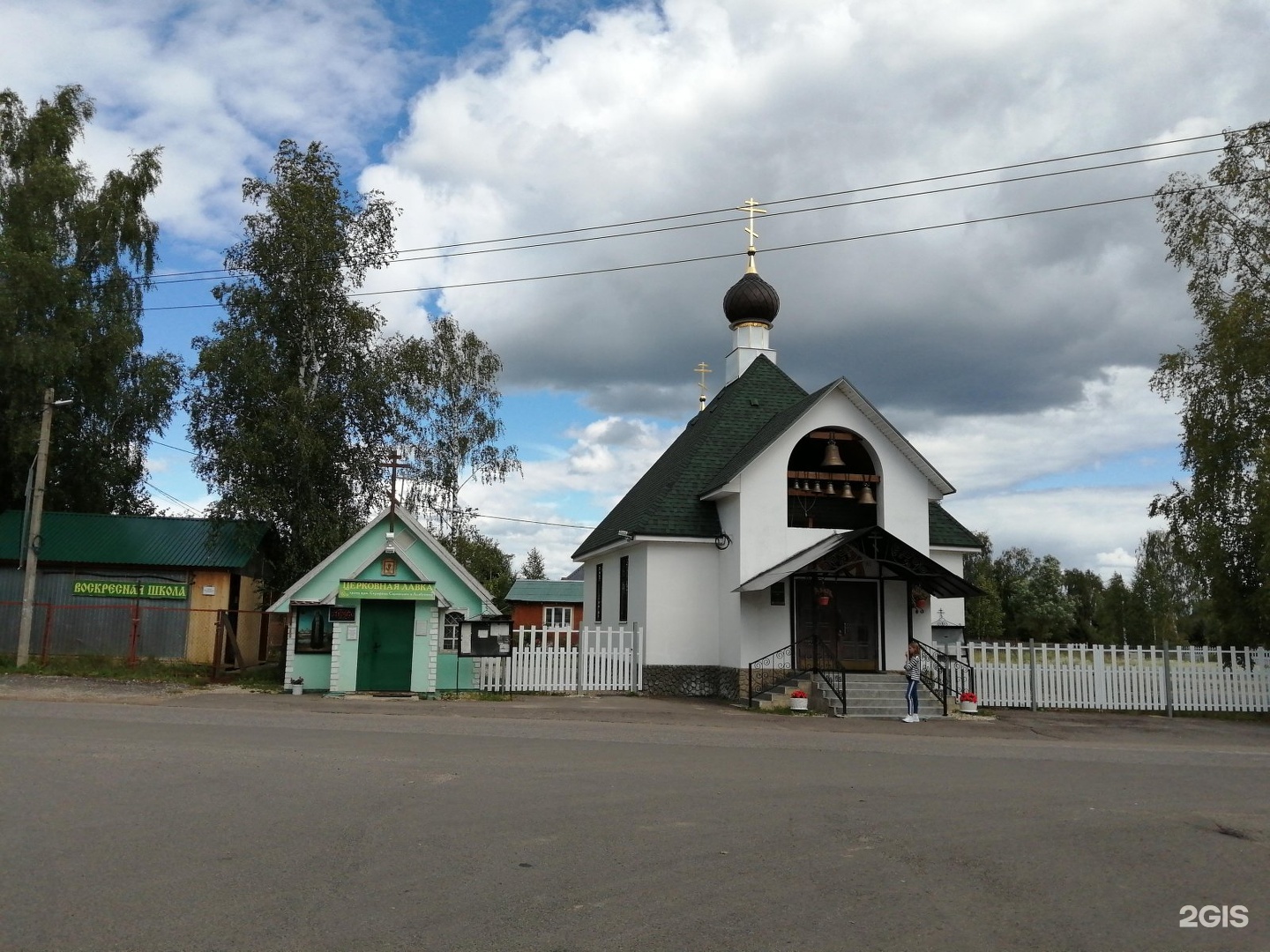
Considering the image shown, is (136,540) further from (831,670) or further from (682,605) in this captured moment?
(831,670)

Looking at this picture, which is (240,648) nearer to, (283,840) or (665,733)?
(665,733)

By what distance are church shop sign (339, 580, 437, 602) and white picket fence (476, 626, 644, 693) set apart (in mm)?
2249

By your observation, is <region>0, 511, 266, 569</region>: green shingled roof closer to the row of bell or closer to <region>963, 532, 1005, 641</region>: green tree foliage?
the row of bell

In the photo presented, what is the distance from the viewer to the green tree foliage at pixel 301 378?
2711 cm

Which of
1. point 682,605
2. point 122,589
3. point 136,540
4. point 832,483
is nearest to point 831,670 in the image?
point 682,605

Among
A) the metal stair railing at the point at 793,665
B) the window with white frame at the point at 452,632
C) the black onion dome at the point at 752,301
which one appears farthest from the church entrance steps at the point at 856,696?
the black onion dome at the point at 752,301

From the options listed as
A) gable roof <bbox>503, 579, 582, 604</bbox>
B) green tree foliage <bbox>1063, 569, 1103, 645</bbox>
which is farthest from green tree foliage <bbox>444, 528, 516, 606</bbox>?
green tree foliage <bbox>1063, 569, 1103, 645</bbox>

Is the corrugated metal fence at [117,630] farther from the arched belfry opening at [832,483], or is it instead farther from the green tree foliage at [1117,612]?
the green tree foliage at [1117,612]

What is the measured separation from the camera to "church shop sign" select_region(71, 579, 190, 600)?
2867 cm

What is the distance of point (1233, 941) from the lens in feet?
19.9

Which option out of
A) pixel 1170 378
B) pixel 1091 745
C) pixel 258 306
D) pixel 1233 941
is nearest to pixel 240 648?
pixel 258 306

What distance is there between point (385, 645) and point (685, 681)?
7154 mm

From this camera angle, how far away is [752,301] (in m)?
31.1

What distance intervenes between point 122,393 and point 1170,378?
1262 inches
